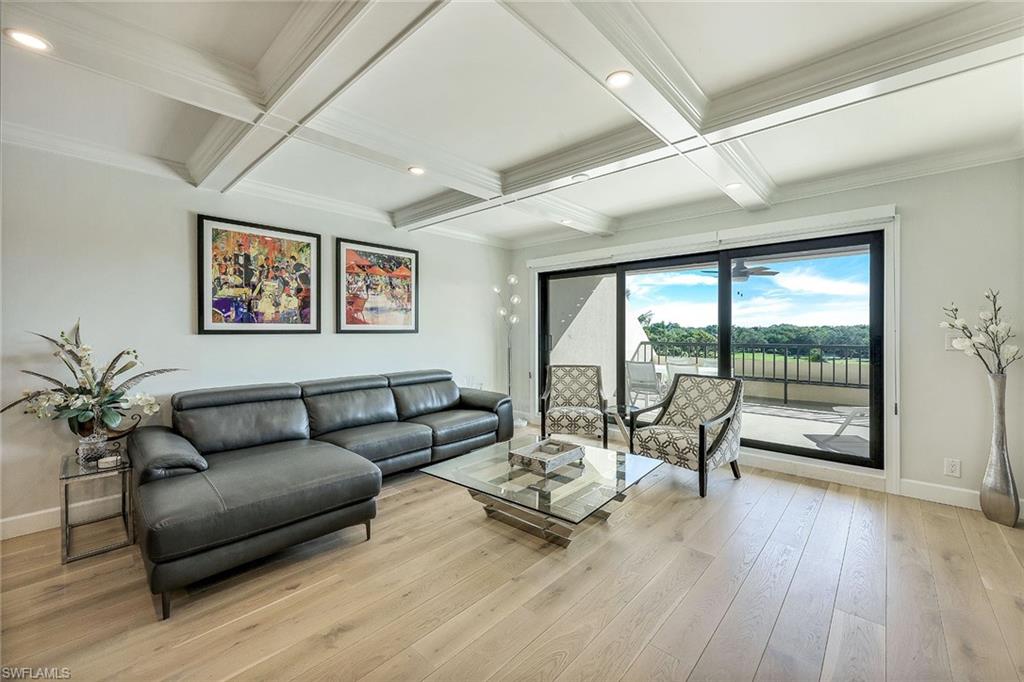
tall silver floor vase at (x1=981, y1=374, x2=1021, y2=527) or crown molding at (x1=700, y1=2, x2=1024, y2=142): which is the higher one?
crown molding at (x1=700, y1=2, x2=1024, y2=142)

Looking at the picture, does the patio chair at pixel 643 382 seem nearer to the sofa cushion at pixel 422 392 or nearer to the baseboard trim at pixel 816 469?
the baseboard trim at pixel 816 469

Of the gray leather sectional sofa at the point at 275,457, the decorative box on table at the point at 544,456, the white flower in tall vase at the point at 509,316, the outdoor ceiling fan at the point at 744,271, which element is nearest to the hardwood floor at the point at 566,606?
the gray leather sectional sofa at the point at 275,457

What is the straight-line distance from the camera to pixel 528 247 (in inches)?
224

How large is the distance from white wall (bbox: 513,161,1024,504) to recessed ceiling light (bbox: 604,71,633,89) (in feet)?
8.65

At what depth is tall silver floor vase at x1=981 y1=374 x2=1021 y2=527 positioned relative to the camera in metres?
2.63

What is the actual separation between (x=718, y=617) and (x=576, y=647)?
0.68 meters

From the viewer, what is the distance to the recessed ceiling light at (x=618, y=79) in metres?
1.78

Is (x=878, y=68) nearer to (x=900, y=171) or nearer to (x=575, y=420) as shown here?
(x=900, y=171)

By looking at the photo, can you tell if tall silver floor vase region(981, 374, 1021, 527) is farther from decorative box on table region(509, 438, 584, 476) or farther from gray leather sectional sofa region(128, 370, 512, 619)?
gray leather sectional sofa region(128, 370, 512, 619)

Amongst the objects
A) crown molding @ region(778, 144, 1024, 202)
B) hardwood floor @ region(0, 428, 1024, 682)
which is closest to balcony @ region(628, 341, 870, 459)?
hardwood floor @ region(0, 428, 1024, 682)

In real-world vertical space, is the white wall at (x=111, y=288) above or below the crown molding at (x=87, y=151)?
below
